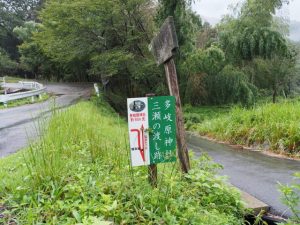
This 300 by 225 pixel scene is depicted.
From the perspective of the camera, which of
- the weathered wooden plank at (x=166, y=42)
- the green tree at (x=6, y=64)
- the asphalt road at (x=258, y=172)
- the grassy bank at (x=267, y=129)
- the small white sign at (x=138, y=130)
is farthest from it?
the green tree at (x=6, y=64)

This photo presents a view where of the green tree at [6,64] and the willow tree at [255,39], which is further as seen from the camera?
the green tree at [6,64]

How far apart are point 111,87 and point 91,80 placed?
1470 cm

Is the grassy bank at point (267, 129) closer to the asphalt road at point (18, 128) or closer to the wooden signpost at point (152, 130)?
the wooden signpost at point (152, 130)

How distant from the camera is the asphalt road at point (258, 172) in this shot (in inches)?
193

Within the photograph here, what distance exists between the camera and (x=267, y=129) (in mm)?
8797

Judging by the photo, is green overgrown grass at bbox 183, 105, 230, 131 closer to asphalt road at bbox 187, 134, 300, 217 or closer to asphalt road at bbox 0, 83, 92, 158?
asphalt road at bbox 187, 134, 300, 217

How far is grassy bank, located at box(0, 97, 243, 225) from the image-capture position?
3025mm

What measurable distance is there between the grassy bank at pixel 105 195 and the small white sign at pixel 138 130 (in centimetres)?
18

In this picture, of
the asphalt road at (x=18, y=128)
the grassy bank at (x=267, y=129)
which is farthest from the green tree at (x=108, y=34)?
the grassy bank at (x=267, y=129)

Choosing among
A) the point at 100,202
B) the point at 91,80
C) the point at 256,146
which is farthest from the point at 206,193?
the point at 91,80

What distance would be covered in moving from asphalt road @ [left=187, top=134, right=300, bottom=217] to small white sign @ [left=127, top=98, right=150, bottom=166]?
6.39ft

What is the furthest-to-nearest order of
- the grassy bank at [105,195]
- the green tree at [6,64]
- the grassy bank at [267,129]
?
the green tree at [6,64], the grassy bank at [267,129], the grassy bank at [105,195]

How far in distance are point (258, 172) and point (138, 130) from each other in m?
3.55

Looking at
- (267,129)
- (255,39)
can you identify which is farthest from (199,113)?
(267,129)
